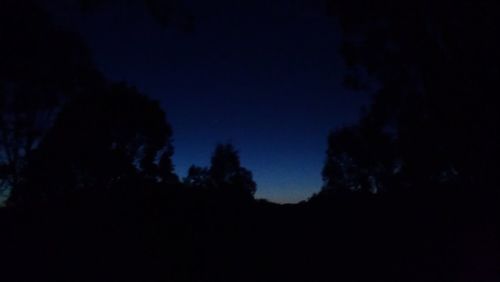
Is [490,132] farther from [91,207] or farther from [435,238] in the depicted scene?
[91,207]

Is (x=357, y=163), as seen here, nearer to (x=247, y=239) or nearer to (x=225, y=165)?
(x=225, y=165)

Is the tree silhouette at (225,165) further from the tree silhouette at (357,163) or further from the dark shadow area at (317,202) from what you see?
the dark shadow area at (317,202)

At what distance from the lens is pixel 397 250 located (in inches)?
440

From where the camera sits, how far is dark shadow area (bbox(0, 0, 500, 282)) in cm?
1077

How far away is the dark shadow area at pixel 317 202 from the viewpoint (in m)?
10.8

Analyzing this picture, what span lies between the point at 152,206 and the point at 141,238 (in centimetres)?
224

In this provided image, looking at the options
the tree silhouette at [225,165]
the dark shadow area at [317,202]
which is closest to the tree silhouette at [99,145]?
the dark shadow area at [317,202]

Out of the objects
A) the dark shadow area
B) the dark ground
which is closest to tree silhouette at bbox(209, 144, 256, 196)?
the dark shadow area

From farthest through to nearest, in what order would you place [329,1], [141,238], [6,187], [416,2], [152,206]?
[6,187] < [329,1] < [416,2] < [152,206] < [141,238]

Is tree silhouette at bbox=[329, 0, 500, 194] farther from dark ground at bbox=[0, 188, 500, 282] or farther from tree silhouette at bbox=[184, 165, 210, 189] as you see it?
tree silhouette at bbox=[184, 165, 210, 189]

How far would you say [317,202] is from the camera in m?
16.2

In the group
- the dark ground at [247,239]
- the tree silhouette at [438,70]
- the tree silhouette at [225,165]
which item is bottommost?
the dark ground at [247,239]

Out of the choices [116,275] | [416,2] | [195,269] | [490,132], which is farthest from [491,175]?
[116,275]

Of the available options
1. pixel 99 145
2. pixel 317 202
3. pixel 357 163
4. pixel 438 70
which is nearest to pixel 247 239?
pixel 317 202
